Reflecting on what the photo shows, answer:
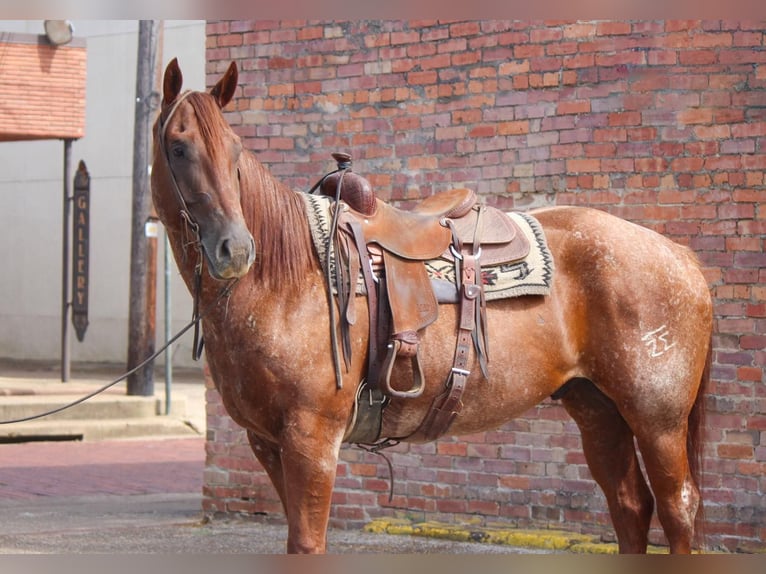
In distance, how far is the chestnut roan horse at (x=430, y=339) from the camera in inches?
158

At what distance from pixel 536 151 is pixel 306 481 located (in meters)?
3.11

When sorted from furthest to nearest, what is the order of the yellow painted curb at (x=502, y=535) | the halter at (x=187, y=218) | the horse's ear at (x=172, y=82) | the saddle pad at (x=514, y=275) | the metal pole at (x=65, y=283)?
the metal pole at (x=65, y=283) → the yellow painted curb at (x=502, y=535) → the saddle pad at (x=514, y=275) → the horse's ear at (x=172, y=82) → the halter at (x=187, y=218)

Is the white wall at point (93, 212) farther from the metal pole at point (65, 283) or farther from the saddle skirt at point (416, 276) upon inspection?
the saddle skirt at point (416, 276)

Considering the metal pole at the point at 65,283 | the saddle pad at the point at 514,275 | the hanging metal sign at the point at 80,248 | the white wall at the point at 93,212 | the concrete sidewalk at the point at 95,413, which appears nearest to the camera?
the saddle pad at the point at 514,275

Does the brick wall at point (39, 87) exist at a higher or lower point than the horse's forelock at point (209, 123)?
higher

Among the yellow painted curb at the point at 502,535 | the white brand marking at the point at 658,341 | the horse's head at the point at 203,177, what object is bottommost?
the yellow painted curb at the point at 502,535

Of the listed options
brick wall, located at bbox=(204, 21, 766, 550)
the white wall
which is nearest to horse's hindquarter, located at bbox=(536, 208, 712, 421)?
brick wall, located at bbox=(204, 21, 766, 550)

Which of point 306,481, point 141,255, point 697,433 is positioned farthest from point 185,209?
point 141,255

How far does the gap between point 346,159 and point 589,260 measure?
42.3 inches

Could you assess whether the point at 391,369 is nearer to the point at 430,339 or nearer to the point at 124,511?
the point at 430,339

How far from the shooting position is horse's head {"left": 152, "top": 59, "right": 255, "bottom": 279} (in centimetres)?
387

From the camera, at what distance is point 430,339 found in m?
4.42

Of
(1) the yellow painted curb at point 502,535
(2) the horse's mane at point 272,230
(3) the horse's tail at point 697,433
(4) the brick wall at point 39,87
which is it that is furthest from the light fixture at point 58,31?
(3) the horse's tail at point 697,433

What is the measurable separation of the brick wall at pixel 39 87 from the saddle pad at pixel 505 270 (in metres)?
10.2
